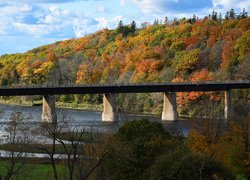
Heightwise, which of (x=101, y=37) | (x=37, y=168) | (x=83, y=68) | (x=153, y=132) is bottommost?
(x=37, y=168)

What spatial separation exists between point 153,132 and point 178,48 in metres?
98.5

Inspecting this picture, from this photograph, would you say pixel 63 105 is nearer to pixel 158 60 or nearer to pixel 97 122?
pixel 158 60

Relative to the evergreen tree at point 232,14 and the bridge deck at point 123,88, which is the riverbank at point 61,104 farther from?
the evergreen tree at point 232,14

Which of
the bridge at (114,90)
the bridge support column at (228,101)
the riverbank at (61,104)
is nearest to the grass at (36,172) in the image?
the bridge at (114,90)

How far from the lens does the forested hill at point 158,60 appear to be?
11912 cm

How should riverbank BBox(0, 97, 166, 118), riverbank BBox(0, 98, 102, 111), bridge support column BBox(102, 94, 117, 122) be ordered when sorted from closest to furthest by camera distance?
bridge support column BBox(102, 94, 117, 122), riverbank BBox(0, 97, 166, 118), riverbank BBox(0, 98, 102, 111)

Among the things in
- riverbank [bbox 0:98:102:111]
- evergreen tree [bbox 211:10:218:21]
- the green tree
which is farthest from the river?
evergreen tree [bbox 211:10:218:21]

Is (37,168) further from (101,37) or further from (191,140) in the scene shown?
(101,37)

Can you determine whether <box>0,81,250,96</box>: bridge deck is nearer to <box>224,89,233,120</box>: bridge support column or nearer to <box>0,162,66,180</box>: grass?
<box>224,89,233,120</box>: bridge support column

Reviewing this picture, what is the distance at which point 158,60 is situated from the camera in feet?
417

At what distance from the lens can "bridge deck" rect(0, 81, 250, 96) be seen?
8794 cm

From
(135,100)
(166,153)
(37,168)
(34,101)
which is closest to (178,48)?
(135,100)

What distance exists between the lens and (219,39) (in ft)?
442

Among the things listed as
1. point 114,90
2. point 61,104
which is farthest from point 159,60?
point 114,90
